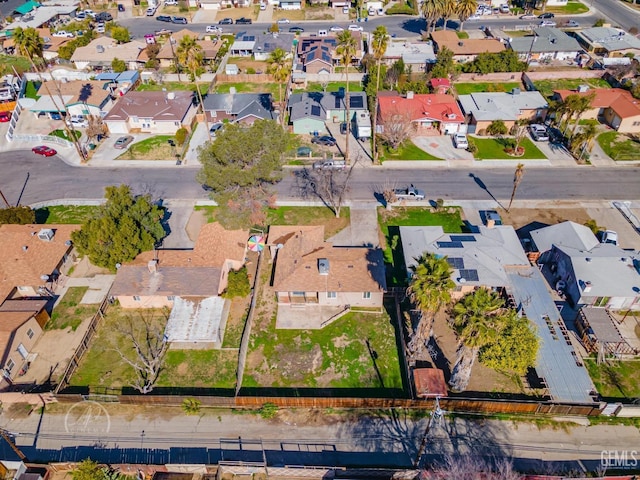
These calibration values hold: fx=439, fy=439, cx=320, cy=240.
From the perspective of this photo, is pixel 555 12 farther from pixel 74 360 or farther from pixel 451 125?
pixel 74 360

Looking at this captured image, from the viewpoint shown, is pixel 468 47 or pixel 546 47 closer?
pixel 546 47

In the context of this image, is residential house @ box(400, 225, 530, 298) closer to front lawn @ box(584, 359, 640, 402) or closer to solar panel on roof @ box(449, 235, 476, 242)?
solar panel on roof @ box(449, 235, 476, 242)

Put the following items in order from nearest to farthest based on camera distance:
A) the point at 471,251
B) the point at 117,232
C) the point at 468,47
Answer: the point at 117,232 → the point at 471,251 → the point at 468,47

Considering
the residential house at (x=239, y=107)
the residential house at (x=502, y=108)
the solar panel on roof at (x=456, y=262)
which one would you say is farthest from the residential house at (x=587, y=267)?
the residential house at (x=239, y=107)

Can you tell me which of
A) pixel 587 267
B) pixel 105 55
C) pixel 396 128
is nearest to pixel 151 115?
pixel 105 55

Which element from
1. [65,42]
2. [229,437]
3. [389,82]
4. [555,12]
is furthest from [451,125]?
[65,42]

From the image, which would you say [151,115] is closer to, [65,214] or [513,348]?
[65,214]

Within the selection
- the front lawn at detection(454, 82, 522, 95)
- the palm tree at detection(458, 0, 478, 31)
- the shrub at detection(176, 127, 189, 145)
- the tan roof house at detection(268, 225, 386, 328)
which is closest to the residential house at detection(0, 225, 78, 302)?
the shrub at detection(176, 127, 189, 145)
